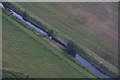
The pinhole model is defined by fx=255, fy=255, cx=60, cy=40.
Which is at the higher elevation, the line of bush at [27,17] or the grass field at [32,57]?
the line of bush at [27,17]

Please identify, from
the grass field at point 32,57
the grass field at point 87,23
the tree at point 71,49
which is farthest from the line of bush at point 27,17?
the tree at point 71,49

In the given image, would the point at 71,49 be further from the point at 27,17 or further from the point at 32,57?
the point at 27,17

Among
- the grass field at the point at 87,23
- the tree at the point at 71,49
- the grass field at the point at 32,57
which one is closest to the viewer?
the grass field at the point at 32,57

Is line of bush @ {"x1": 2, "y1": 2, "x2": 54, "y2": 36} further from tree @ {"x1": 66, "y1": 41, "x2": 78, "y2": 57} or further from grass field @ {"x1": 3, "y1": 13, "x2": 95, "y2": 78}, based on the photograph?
tree @ {"x1": 66, "y1": 41, "x2": 78, "y2": 57}

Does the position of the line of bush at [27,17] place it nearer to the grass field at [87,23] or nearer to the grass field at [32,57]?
the grass field at [87,23]

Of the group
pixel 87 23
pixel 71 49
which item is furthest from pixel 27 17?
pixel 87 23

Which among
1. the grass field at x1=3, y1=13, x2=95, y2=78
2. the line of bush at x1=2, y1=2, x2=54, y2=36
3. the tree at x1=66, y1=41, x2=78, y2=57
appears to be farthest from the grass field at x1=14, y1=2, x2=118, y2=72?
the grass field at x1=3, y1=13, x2=95, y2=78

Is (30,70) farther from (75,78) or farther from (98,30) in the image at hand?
(98,30)
